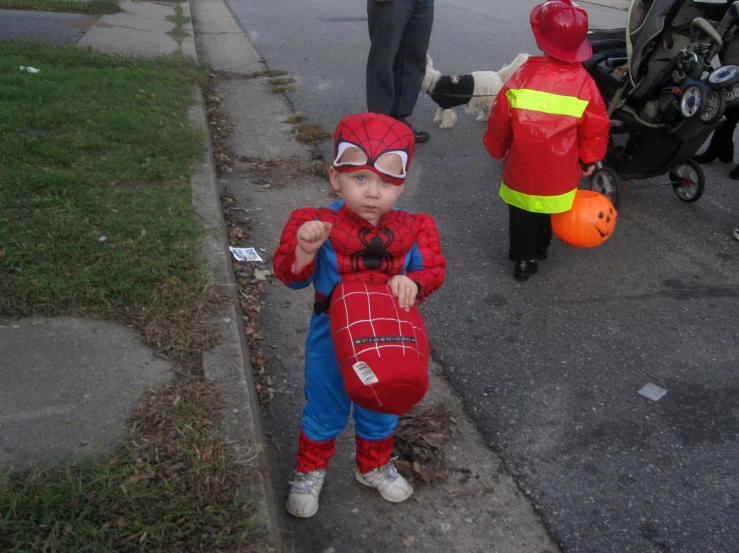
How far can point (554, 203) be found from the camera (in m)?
3.96

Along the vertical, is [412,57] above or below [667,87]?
below

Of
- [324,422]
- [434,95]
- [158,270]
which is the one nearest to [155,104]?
[434,95]

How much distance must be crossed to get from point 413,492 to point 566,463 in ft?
2.17

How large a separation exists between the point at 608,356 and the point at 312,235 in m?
2.12

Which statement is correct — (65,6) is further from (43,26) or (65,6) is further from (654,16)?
(654,16)

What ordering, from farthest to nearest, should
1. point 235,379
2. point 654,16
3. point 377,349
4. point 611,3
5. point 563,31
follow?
1. point 611,3
2. point 654,16
3. point 563,31
4. point 235,379
5. point 377,349

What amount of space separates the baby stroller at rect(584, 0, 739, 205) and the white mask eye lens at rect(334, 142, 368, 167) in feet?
9.74

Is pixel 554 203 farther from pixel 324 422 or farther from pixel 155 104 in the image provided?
pixel 155 104

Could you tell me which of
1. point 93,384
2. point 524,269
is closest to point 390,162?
point 93,384

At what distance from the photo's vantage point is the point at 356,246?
220cm

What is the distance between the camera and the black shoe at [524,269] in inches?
166

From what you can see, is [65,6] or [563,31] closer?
[563,31]

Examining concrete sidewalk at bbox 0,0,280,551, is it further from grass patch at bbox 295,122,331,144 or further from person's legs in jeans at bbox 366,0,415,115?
person's legs in jeans at bbox 366,0,415,115

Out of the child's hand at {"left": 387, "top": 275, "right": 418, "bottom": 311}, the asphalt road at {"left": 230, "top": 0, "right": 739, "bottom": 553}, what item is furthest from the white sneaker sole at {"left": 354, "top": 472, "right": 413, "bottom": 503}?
the child's hand at {"left": 387, "top": 275, "right": 418, "bottom": 311}
